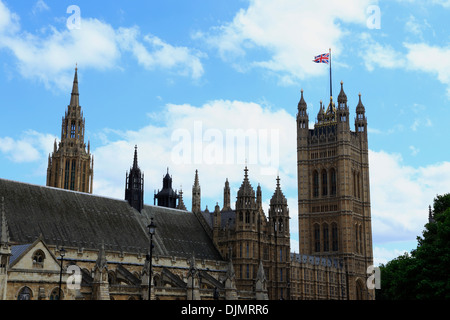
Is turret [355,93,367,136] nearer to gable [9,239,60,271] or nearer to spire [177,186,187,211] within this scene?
spire [177,186,187,211]

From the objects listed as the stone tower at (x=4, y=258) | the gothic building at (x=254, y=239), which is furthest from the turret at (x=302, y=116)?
the stone tower at (x=4, y=258)

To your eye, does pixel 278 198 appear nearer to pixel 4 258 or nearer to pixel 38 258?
pixel 38 258

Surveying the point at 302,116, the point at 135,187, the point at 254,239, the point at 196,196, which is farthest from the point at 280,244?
the point at 302,116

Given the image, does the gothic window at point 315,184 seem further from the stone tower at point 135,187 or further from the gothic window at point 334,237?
the stone tower at point 135,187

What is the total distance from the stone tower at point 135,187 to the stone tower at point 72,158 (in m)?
55.0

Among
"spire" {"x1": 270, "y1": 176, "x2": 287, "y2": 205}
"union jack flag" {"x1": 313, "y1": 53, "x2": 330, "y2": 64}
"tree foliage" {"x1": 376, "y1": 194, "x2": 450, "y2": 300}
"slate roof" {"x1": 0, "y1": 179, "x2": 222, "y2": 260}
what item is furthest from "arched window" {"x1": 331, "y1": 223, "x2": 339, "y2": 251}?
"tree foliage" {"x1": 376, "y1": 194, "x2": 450, "y2": 300}

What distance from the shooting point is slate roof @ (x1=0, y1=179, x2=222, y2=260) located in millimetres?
61938

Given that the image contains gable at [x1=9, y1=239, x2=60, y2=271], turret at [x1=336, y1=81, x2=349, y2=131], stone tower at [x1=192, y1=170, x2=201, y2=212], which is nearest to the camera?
gable at [x1=9, y1=239, x2=60, y2=271]

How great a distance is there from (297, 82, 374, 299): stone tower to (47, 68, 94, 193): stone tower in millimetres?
60820

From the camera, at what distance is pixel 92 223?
2692 inches

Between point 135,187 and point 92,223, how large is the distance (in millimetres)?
11373

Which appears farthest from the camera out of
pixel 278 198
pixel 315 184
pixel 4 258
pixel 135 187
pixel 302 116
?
pixel 302 116

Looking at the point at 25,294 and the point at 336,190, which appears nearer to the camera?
the point at 25,294
